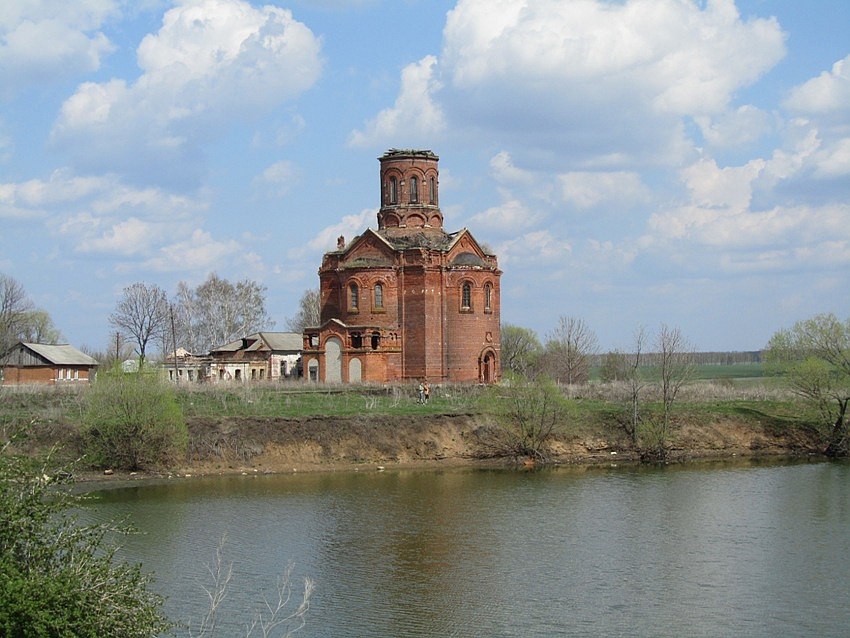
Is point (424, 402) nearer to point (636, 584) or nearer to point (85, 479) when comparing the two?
point (85, 479)

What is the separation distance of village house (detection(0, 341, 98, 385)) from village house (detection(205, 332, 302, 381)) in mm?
6936

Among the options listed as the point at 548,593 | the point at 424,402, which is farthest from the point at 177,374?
the point at 548,593

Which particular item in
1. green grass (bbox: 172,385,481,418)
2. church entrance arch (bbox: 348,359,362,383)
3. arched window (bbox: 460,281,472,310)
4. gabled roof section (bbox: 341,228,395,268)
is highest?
gabled roof section (bbox: 341,228,395,268)

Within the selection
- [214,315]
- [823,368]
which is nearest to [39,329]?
[214,315]

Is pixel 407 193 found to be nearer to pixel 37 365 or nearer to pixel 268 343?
pixel 268 343

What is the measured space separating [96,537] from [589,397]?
1338 inches

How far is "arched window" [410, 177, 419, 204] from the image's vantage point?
168ft

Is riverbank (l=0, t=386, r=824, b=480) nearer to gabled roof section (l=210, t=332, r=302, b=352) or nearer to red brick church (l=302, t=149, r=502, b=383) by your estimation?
red brick church (l=302, t=149, r=502, b=383)

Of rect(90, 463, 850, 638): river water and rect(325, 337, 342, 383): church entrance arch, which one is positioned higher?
rect(325, 337, 342, 383): church entrance arch

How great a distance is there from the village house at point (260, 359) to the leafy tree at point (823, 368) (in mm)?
23229

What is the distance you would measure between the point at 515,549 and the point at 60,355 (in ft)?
135

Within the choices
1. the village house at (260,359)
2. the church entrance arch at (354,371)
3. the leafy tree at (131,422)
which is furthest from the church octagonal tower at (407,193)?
the leafy tree at (131,422)

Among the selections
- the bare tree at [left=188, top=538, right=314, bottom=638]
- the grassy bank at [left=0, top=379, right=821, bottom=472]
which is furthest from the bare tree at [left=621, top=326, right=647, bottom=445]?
the bare tree at [left=188, top=538, right=314, bottom=638]

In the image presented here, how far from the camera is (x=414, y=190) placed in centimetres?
5138
